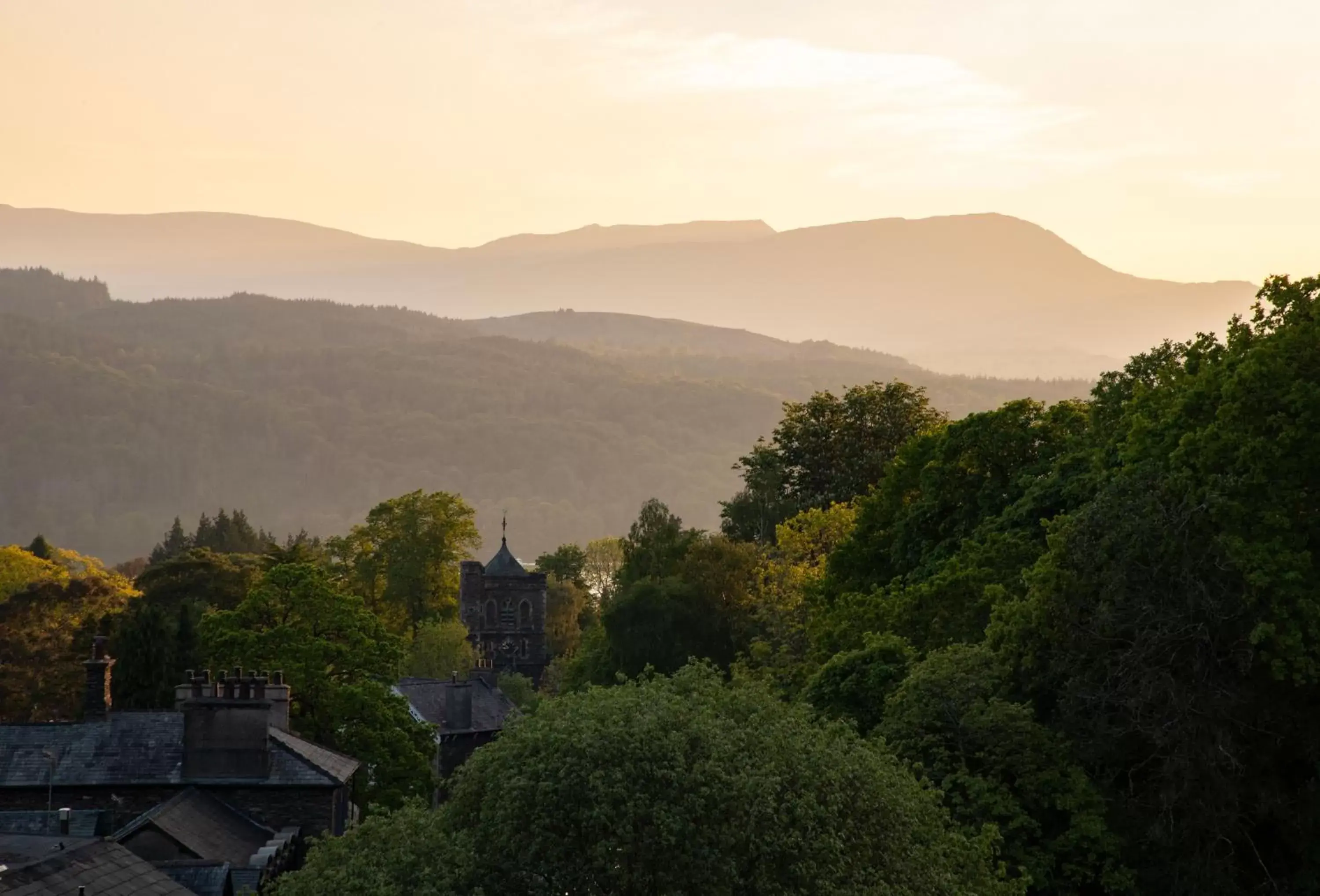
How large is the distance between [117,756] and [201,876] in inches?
350

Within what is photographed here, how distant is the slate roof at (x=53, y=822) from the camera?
4378 cm

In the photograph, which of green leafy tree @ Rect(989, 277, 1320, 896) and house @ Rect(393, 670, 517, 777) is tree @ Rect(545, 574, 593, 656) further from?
green leafy tree @ Rect(989, 277, 1320, 896)

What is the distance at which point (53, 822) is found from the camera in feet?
147

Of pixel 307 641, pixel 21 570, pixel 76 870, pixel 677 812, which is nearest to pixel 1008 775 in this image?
pixel 677 812

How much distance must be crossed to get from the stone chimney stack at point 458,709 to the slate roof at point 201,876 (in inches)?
1896

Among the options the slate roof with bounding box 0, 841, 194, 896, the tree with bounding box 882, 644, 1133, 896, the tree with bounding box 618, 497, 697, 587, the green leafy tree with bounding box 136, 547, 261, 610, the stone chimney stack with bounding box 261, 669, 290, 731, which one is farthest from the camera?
the green leafy tree with bounding box 136, 547, 261, 610

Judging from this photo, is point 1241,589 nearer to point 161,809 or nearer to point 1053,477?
point 1053,477

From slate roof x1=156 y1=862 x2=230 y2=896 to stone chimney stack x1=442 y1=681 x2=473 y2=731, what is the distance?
48150mm

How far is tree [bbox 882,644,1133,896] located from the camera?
36656 mm

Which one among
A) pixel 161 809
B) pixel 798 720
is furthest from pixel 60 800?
pixel 798 720

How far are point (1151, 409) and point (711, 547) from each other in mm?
38593

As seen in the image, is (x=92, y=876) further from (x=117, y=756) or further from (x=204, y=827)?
(x=117, y=756)

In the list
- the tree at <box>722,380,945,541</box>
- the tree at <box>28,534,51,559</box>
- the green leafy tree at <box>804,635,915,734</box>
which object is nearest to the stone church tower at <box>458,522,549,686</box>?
the tree at <box>28,534,51,559</box>

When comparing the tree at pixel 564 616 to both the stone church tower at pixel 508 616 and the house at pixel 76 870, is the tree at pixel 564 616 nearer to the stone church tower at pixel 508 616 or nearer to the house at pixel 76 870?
the stone church tower at pixel 508 616
